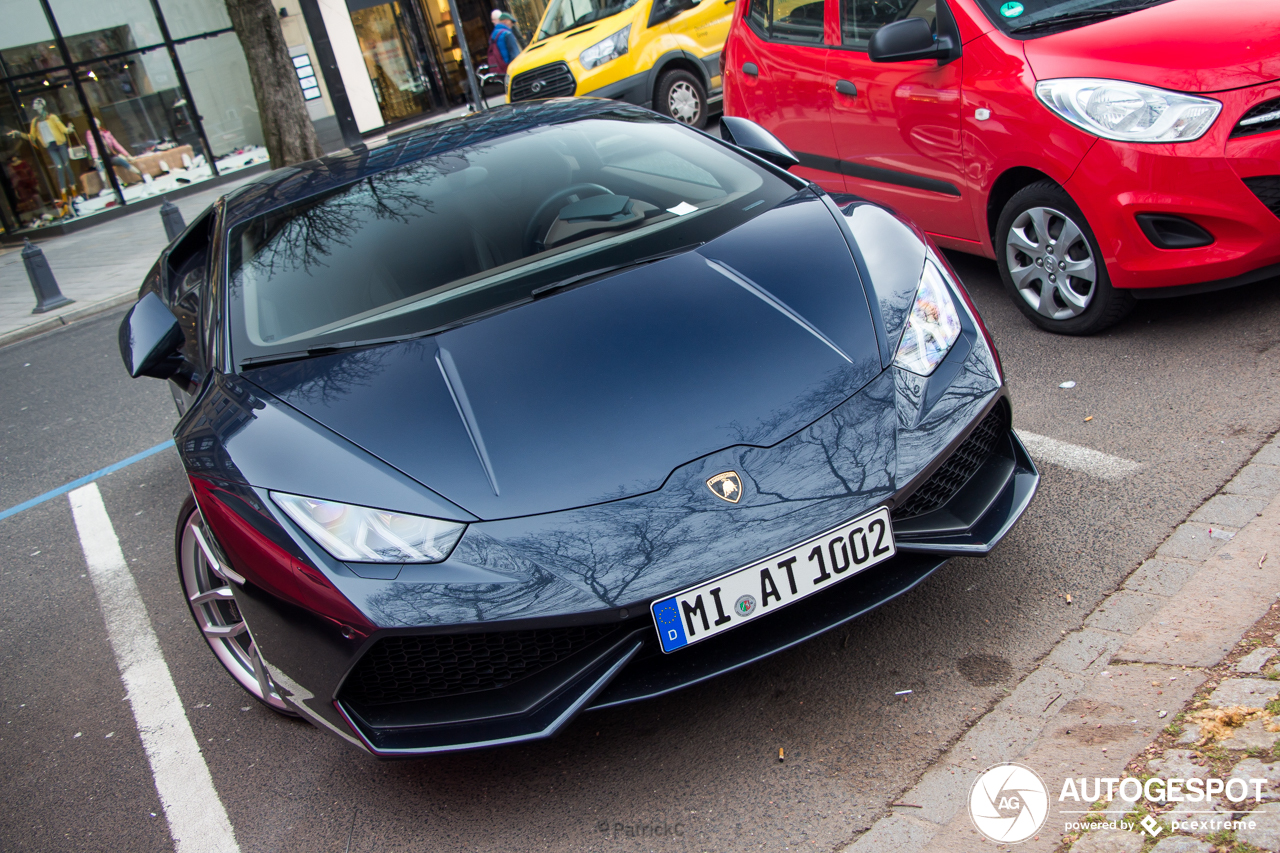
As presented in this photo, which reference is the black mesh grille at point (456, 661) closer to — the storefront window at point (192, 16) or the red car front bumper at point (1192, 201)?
the red car front bumper at point (1192, 201)

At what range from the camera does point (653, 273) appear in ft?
9.02

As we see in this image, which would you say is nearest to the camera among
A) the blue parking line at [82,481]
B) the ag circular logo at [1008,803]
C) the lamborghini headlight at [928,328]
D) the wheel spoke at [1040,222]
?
the ag circular logo at [1008,803]

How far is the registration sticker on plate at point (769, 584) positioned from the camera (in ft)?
6.66

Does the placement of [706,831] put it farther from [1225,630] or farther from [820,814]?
[1225,630]

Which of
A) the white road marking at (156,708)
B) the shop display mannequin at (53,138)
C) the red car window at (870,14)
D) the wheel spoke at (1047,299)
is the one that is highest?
the shop display mannequin at (53,138)

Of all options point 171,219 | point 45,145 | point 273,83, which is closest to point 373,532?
point 171,219

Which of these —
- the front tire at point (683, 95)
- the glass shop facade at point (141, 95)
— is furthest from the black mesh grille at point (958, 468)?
the glass shop facade at point (141, 95)

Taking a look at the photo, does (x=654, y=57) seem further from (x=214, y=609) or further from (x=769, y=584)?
(x=769, y=584)

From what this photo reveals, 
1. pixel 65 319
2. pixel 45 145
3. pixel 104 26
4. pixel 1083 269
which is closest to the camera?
pixel 1083 269

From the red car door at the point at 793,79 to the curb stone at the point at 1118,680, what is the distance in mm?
2970

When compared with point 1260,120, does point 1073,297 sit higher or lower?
lower

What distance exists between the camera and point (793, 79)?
205 inches

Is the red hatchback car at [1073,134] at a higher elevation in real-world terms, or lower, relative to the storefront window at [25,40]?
lower

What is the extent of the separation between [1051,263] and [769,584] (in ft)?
8.34
